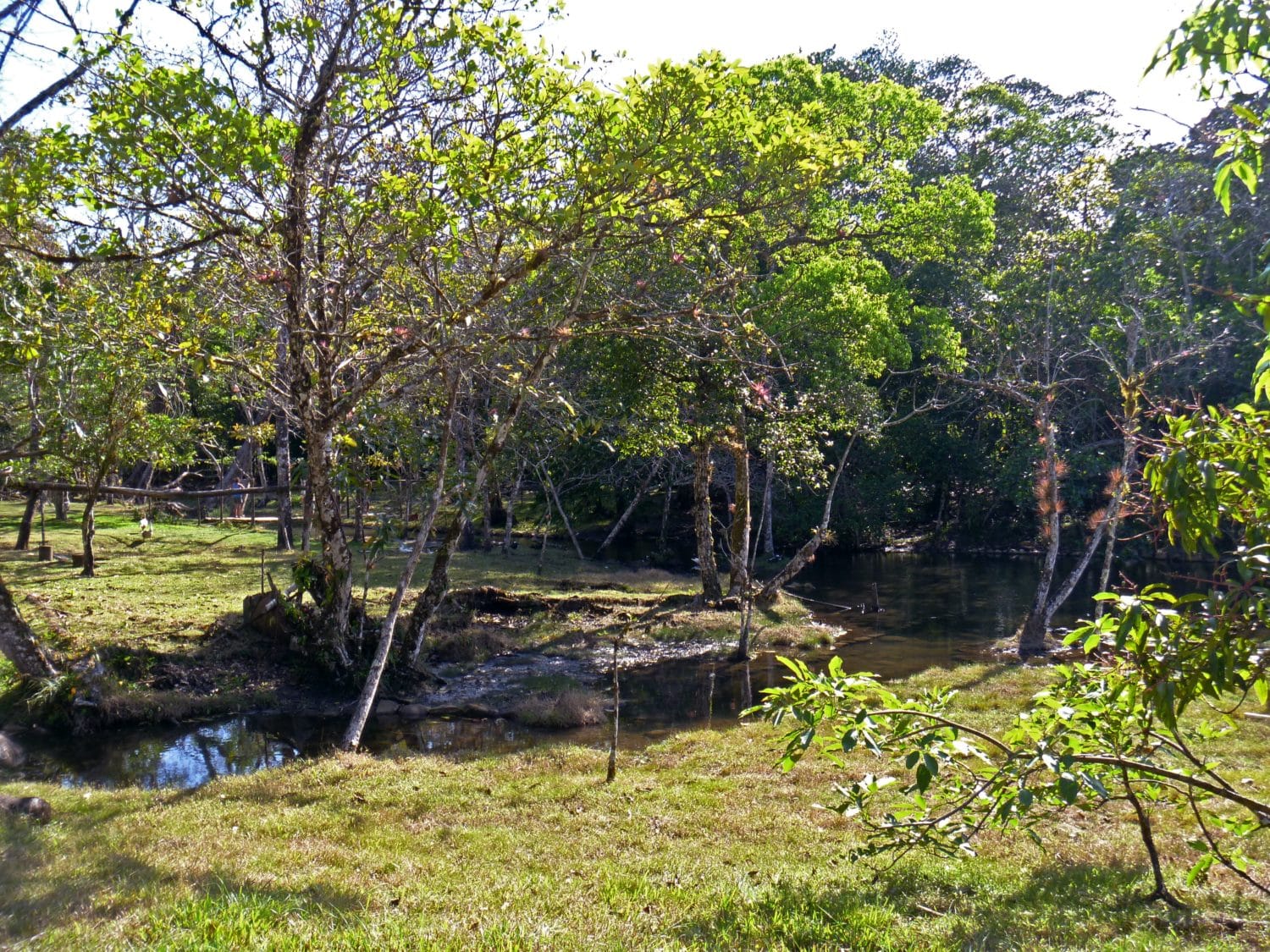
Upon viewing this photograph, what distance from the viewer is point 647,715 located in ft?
55.6

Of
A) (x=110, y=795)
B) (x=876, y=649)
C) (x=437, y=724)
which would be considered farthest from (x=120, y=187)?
(x=876, y=649)

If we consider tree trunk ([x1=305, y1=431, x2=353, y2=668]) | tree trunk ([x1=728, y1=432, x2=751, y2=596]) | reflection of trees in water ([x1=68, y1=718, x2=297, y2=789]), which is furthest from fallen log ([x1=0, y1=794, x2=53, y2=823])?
tree trunk ([x1=728, y1=432, x2=751, y2=596])

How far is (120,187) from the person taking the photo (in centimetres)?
1299

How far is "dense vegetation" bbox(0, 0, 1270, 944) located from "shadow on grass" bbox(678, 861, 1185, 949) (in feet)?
0.49

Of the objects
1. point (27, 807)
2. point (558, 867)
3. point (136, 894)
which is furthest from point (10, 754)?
point (558, 867)

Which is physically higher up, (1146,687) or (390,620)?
(1146,687)

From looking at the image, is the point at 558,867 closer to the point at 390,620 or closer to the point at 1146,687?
the point at 1146,687

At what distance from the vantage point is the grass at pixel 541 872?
19.5 ft

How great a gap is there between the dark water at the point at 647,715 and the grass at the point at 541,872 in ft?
6.66

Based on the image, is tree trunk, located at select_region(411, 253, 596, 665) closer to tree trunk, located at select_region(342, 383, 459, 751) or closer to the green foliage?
tree trunk, located at select_region(342, 383, 459, 751)

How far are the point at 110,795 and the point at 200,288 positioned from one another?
763 cm

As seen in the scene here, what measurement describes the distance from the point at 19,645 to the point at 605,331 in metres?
9.44

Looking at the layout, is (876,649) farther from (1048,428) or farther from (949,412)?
(949,412)

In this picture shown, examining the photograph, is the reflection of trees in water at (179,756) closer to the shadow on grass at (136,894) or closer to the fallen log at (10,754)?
the fallen log at (10,754)
